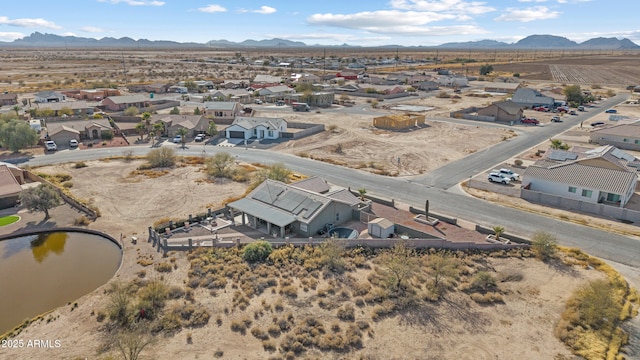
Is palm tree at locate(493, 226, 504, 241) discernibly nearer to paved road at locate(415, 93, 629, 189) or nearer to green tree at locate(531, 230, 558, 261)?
green tree at locate(531, 230, 558, 261)

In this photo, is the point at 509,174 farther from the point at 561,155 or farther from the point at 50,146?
the point at 50,146

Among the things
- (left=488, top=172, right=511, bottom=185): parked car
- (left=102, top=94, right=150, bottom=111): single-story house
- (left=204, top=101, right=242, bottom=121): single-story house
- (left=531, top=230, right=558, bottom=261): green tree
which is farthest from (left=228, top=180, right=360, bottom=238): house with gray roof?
(left=102, top=94, right=150, bottom=111): single-story house

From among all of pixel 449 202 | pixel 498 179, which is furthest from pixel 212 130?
pixel 498 179

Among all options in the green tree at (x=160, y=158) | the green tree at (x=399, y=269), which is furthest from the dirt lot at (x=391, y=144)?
the green tree at (x=399, y=269)

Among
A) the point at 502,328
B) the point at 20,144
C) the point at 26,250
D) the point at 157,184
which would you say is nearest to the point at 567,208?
the point at 502,328

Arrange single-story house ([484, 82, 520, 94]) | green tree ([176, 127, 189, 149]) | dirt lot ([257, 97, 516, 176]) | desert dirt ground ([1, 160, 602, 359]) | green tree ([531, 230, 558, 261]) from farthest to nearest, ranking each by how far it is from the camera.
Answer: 1. single-story house ([484, 82, 520, 94])
2. green tree ([176, 127, 189, 149])
3. dirt lot ([257, 97, 516, 176])
4. green tree ([531, 230, 558, 261])
5. desert dirt ground ([1, 160, 602, 359])

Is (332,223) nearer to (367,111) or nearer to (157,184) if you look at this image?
(157,184)

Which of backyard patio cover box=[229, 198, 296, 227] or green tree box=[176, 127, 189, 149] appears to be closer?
backyard patio cover box=[229, 198, 296, 227]
